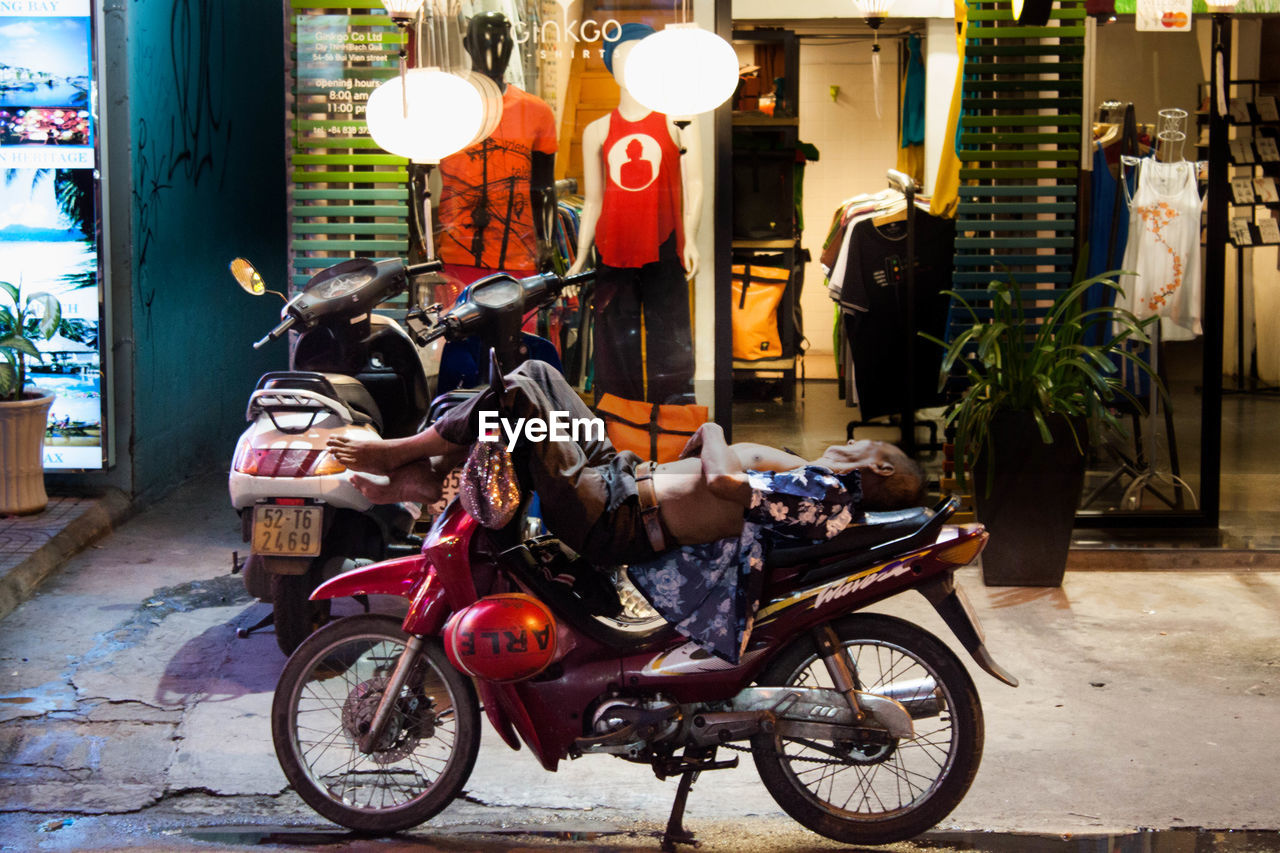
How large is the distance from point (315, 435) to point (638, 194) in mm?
1263

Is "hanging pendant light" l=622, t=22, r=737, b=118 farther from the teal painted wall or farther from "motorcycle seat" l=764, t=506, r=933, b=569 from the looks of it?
the teal painted wall

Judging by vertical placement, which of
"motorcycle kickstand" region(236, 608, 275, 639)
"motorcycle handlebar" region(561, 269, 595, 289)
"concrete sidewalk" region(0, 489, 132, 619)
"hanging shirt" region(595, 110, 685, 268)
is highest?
"hanging shirt" region(595, 110, 685, 268)

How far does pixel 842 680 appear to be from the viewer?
317 centimetres

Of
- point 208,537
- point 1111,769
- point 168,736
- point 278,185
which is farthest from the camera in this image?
point 278,185

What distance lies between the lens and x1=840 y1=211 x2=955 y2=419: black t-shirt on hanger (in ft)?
22.7

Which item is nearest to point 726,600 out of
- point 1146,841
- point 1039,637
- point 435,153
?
point 1146,841

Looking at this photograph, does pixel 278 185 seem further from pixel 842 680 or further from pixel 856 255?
pixel 842 680

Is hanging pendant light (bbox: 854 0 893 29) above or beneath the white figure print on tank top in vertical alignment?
above

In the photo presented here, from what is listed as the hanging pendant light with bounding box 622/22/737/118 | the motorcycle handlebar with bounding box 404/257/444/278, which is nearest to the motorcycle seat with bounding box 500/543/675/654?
the motorcycle handlebar with bounding box 404/257/444/278

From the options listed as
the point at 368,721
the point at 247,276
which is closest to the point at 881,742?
the point at 368,721

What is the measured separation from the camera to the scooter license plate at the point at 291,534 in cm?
411

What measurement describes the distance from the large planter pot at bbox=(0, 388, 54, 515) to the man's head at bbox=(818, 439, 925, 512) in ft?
13.4

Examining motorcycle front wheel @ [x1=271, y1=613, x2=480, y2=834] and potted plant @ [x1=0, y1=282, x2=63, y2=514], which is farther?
potted plant @ [x1=0, y1=282, x2=63, y2=514]

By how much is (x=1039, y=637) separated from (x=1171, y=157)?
261 cm
